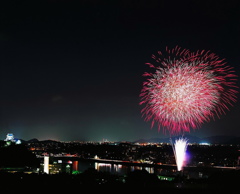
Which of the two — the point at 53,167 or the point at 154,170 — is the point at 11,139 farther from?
the point at 154,170

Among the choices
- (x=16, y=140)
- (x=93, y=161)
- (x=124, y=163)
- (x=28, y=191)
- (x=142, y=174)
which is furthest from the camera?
(x=93, y=161)

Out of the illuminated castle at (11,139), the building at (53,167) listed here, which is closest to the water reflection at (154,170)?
the building at (53,167)

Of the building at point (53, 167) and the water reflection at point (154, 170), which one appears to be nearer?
the water reflection at point (154, 170)

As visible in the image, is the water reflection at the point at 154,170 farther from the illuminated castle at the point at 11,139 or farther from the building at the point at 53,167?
the illuminated castle at the point at 11,139

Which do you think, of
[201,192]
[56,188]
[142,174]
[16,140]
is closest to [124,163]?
[16,140]

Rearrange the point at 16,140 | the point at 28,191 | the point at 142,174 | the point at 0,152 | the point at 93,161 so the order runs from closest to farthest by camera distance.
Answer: the point at 28,191, the point at 142,174, the point at 0,152, the point at 16,140, the point at 93,161

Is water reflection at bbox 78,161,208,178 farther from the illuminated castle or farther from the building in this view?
the illuminated castle

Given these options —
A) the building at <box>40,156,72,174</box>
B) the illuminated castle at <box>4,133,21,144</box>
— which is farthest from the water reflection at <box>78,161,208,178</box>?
the illuminated castle at <box>4,133,21,144</box>

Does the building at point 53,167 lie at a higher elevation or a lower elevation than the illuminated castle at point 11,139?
lower

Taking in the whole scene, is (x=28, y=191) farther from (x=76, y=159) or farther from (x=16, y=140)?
(x=76, y=159)

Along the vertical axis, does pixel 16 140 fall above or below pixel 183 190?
above

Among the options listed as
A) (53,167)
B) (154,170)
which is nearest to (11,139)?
(53,167)
